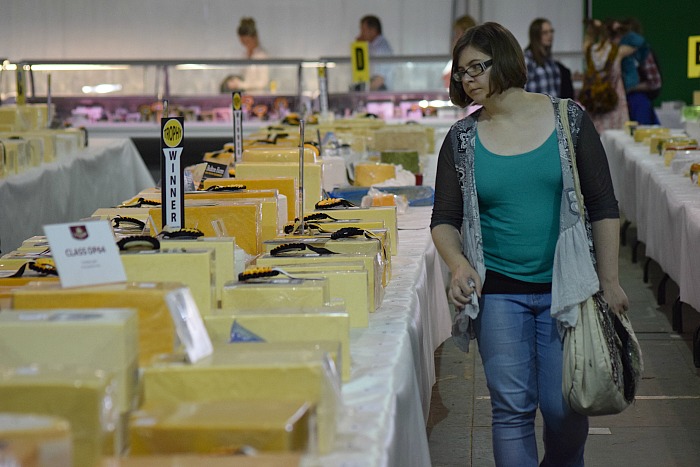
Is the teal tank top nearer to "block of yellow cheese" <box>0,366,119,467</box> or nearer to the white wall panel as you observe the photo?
"block of yellow cheese" <box>0,366,119,467</box>

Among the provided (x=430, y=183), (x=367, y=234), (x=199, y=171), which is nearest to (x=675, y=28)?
(x=430, y=183)

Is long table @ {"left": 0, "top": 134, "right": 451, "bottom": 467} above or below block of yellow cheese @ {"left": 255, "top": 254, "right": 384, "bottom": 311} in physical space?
below

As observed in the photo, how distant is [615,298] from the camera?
245 centimetres

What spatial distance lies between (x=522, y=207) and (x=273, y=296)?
2.37 ft

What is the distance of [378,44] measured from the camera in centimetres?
997

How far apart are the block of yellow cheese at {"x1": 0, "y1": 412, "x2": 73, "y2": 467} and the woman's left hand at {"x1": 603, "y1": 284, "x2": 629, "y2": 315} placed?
1.59 metres

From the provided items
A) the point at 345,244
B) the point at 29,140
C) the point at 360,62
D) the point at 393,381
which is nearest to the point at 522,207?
the point at 345,244

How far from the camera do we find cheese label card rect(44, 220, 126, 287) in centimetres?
169

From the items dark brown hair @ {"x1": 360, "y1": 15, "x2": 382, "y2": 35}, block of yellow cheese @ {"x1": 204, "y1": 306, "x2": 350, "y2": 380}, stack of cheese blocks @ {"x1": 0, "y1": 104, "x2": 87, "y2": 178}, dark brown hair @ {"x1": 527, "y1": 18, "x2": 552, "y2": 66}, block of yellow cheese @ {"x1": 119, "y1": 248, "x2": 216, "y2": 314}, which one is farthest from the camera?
dark brown hair @ {"x1": 360, "y1": 15, "x2": 382, "y2": 35}

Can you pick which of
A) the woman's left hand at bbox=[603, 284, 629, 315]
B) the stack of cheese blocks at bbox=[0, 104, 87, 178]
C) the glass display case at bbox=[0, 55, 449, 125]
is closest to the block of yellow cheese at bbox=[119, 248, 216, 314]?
the woman's left hand at bbox=[603, 284, 629, 315]

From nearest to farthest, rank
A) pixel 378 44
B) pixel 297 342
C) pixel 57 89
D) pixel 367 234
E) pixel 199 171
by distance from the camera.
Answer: pixel 297 342, pixel 367 234, pixel 199 171, pixel 57 89, pixel 378 44

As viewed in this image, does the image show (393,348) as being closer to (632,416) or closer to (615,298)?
(615,298)

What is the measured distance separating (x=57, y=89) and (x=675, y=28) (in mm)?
8223

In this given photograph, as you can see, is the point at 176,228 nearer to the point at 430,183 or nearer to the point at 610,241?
the point at 610,241
